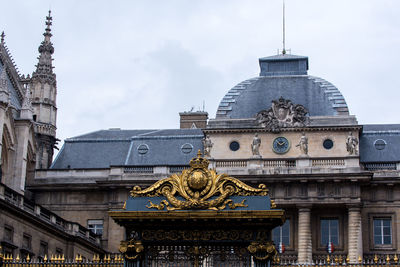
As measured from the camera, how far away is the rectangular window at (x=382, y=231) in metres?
55.0

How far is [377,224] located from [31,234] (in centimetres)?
2153

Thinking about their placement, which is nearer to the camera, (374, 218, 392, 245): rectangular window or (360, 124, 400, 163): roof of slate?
(374, 218, 392, 245): rectangular window

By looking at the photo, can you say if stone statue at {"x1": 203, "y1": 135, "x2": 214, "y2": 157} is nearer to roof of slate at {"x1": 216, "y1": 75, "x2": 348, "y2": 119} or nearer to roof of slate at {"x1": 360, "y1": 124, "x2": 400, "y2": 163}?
roof of slate at {"x1": 216, "y1": 75, "x2": 348, "y2": 119}

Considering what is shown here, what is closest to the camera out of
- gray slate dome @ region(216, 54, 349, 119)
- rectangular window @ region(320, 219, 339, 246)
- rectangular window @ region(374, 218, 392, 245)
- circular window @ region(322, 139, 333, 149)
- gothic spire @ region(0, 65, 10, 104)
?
gothic spire @ region(0, 65, 10, 104)

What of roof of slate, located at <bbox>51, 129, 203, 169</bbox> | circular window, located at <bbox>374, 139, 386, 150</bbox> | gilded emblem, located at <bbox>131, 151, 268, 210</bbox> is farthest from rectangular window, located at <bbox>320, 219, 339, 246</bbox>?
gilded emblem, located at <bbox>131, 151, 268, 210</bbox>

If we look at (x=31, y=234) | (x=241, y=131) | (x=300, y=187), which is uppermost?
(x=241, y=131)

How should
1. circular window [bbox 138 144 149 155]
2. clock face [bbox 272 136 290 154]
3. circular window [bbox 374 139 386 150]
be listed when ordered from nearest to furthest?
clock face [bbox 272 136 290 154], circular window [bbox 374 139 386 150], circular window [bbox 138 144 149 155]

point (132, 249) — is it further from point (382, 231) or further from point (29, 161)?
point (29, 161)

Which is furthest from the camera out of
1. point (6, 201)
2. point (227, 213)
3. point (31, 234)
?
point (31, 234)

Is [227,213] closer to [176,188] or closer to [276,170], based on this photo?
[176,188]

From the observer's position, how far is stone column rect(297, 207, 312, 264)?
175ft

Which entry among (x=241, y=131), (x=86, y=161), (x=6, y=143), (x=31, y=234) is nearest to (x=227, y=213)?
(x=31, y=234)

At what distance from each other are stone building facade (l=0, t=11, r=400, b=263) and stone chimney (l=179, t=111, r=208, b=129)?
850 cm

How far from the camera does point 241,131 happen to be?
2266 inches
